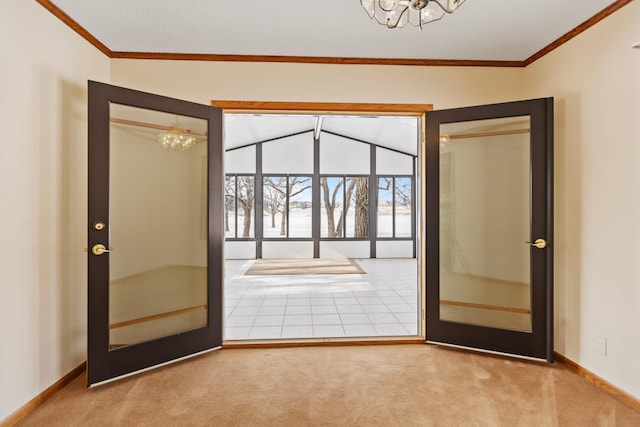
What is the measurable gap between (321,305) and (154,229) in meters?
2.46

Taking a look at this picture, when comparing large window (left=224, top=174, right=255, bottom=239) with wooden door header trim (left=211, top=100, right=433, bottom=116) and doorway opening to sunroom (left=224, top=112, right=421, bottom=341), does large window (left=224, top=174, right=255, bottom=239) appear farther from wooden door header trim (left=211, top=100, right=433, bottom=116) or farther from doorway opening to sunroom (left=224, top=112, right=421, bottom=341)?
wooden door header trim (left=211, top=100, right=433, bottom=116)

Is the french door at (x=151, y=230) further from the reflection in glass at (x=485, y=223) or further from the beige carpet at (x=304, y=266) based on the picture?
the beige carpet at (x=304, y=266)

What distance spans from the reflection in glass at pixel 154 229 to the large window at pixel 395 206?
21.7ft

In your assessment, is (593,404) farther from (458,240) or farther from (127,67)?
(127,67)

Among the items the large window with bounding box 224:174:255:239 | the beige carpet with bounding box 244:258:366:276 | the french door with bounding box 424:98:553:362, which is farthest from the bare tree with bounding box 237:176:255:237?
the french door with bounding box 424:98:553:362

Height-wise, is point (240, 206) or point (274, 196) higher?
point (274, 196)

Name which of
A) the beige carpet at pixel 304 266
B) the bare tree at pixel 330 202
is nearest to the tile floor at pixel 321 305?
the beige carpet at pixel 304 266

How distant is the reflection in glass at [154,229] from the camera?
8.05 ft

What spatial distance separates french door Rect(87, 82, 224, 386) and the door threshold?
0.20m

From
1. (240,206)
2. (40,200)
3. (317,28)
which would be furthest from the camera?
(240,206)

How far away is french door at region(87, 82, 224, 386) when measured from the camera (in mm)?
2309

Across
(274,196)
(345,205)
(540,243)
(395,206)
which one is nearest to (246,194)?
(274,196)

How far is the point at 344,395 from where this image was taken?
7.27 ft

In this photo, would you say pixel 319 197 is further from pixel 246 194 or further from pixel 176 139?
pixel 176 139
